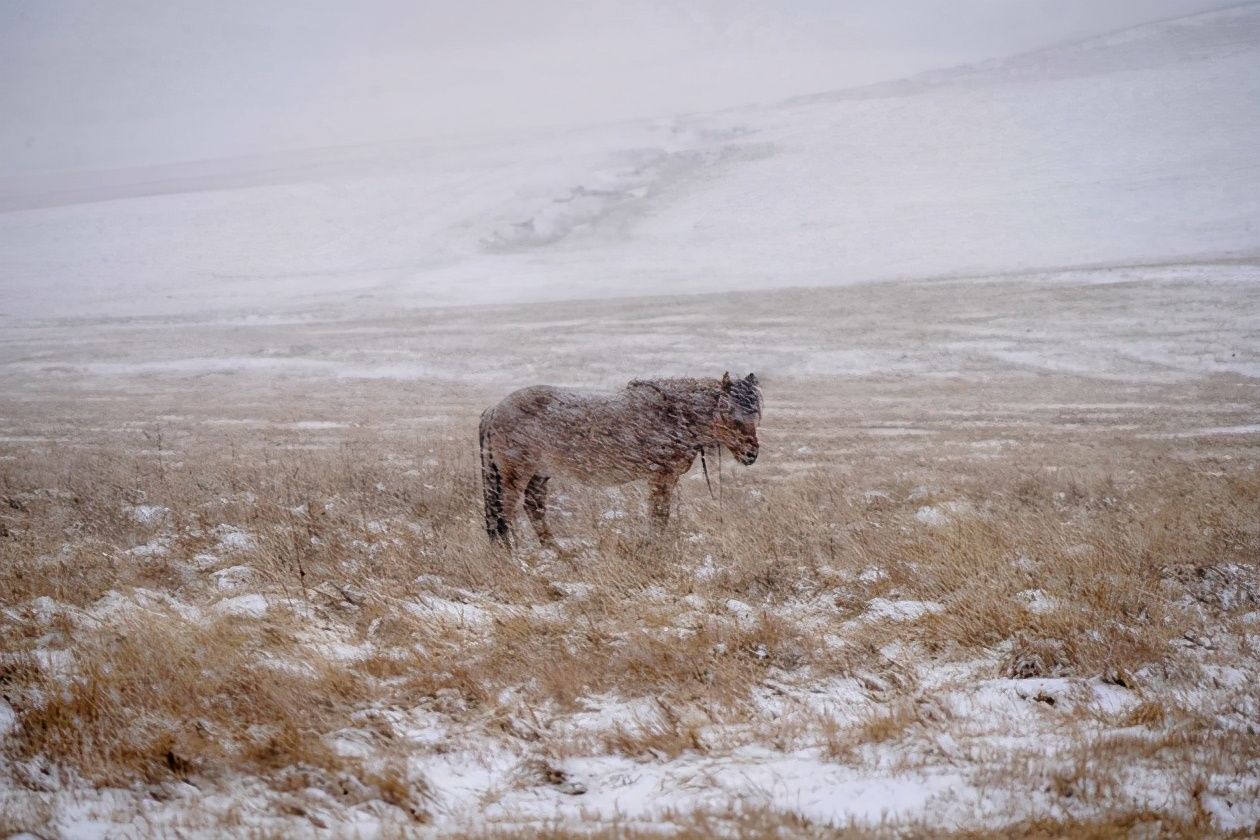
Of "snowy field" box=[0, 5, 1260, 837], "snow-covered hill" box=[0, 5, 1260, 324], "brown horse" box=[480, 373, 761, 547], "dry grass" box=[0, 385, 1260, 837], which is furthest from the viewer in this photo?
"snow-covered hill" box=[0, 5, 1260, 324]

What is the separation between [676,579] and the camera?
5.75 meters

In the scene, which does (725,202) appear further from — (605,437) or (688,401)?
(605,437)

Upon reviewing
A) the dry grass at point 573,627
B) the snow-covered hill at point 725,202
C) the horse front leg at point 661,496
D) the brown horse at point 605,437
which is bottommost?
the dry grass at point 573,627

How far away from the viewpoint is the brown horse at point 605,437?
708cm

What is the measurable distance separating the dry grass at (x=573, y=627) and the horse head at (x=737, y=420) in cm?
70

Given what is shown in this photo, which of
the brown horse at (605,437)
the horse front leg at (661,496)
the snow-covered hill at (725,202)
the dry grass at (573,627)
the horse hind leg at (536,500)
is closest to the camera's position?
the dry grass at (573,627)

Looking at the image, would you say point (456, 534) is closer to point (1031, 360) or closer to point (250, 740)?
point (250, 740)

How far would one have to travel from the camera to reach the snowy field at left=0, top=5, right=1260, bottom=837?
11.1 ft

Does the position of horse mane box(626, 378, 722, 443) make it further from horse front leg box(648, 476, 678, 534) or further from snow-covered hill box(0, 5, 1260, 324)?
snow-covered hill box(0, 5, 1260, 324)

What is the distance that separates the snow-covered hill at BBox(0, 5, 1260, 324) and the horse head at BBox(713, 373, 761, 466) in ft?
71.6

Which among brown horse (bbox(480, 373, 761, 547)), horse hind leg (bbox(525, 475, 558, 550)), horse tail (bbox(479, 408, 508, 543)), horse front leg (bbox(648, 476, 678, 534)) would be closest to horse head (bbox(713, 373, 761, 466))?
brown horse (bbox(480, 373, 761, 547))

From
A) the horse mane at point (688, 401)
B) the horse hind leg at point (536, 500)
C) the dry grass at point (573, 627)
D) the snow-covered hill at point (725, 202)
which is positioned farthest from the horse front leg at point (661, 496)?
the snow-covered hill at point (725, 202)

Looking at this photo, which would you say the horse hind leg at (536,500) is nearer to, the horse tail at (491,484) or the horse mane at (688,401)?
the horse tail at (491,484)

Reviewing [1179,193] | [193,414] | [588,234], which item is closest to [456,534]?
[193,414]
